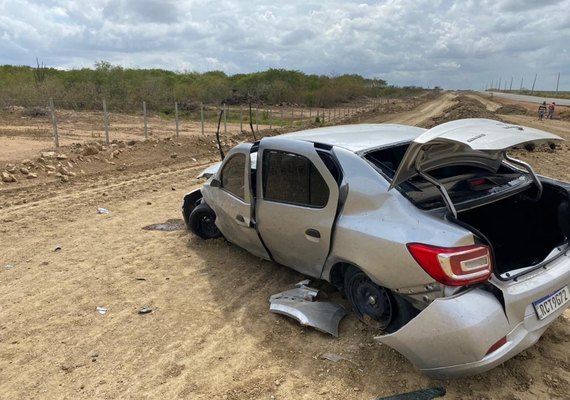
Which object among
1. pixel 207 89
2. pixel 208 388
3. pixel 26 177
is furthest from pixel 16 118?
pixel 208 388

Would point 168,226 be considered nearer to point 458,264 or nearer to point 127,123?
point 458,264

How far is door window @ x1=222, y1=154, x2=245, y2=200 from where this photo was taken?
477 cm

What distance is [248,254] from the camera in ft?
18.2

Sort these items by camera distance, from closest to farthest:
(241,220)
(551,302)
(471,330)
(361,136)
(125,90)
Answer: (471,330), (551,302), (361,136), (241,220), (125,90)

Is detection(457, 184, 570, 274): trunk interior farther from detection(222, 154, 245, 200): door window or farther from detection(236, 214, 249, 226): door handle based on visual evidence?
detection(222, 154, 245, 200): door window

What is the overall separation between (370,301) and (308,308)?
0.63 m

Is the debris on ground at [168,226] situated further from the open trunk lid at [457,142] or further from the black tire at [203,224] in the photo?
the open trunk lid at [457,142]

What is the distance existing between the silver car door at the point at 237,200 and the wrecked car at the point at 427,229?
31mm

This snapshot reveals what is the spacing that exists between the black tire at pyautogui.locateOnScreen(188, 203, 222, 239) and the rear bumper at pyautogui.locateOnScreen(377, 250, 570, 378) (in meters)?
3.44

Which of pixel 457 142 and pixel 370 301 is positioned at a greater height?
pixel 457 142

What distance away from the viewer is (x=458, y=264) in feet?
9.28

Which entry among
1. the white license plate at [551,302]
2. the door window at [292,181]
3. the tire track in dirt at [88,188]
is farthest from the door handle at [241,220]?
the tire track in dirt at [88,188]

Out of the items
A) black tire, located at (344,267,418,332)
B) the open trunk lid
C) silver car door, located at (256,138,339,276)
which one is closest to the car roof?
silver car door, located at (256,138,339,276)

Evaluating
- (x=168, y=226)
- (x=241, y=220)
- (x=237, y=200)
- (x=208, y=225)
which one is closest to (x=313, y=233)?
(x=241, y=220)
